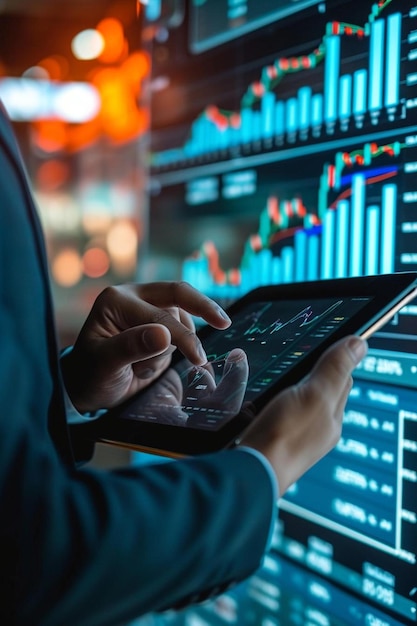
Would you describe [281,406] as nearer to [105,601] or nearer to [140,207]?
[105,601]

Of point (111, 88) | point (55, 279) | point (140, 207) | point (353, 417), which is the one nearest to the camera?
point (353, 417)

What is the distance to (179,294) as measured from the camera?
943mm

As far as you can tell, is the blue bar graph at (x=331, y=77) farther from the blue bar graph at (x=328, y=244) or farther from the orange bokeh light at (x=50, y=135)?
the orange bokeh light at (x=50, y=135)

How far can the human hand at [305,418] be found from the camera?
2.02 ft

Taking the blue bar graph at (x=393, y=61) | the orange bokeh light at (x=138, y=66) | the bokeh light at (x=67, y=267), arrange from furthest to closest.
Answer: the bokeh light at (x=67, y=267) → the orange bokeh light at (x=138, y=66) → the blue bar graph at (x=393, y=61)

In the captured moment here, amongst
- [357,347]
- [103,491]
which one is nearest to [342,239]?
[357,347]

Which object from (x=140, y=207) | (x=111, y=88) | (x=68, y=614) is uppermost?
(x=111, y=88)

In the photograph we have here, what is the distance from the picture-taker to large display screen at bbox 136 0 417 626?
3.14 feet

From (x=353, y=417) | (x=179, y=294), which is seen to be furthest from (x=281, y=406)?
(x=353, y=417)

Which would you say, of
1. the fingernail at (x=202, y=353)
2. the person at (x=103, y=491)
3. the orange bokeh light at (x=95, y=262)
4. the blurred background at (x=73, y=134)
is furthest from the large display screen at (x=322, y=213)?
the orange bokeh light at (x=95, y=262)

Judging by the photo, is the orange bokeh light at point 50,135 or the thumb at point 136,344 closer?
the thumb at point 136,344

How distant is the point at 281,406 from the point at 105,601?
0.22 metres

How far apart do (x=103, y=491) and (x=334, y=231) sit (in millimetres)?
630

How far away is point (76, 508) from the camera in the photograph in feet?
1.82
